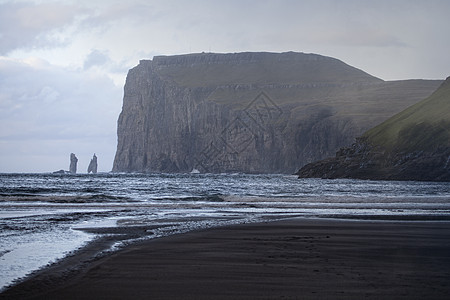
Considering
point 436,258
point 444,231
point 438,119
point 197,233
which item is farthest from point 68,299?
point 438,119

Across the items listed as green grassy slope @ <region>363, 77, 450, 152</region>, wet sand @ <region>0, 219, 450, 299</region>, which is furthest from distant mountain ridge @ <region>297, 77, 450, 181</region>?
wet sand @ <region>0, 219, 450, 299</region>

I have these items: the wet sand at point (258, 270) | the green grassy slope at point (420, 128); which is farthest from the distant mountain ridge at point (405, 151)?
the wet sand at point (258, 270)

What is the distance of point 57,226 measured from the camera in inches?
703

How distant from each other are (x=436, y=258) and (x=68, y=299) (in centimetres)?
755

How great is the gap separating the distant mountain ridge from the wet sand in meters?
96.0

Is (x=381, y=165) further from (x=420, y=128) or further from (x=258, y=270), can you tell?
(x=258, y=270)

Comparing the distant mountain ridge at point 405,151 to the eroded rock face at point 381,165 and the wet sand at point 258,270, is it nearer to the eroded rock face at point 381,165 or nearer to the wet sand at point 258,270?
the eroded rock face at point 381,165

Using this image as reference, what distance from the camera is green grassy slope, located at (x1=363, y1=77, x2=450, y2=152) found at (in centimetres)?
11481

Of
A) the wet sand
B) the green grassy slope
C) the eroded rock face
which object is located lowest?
the wet sand

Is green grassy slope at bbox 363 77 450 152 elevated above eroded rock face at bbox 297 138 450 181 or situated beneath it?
elevated above

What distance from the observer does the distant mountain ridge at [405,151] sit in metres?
109

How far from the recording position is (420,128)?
405 ft

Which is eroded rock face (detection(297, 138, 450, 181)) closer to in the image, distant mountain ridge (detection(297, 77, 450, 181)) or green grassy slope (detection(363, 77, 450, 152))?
distant mountain ridge (detection(297, 77, 450, 181))

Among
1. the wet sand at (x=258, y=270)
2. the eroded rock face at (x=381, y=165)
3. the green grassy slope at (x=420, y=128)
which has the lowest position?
the wet sand at (x=258, y=270)
